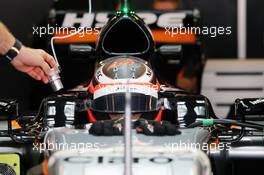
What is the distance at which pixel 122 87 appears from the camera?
3.55 meters

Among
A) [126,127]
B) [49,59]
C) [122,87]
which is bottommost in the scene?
[126,127]

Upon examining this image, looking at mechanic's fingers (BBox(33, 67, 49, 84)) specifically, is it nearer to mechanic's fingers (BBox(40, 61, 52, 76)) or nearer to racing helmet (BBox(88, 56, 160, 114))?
mechanic's fingers (BBox(40, 61, 52, 76))

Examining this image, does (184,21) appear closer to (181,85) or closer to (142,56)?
(181,85)

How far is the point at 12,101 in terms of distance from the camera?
3.70 metres

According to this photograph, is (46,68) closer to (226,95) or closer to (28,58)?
(28,58)

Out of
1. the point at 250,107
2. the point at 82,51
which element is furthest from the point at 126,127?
the point at 82,51

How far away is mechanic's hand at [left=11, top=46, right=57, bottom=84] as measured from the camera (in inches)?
133

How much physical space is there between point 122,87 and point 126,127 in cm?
94

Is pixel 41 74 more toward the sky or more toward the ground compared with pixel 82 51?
more toward the ground

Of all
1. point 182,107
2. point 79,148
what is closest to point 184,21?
point 182,107

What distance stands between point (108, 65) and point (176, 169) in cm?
103

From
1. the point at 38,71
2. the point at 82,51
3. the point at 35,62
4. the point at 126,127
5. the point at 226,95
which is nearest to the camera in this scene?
the point at 126,127

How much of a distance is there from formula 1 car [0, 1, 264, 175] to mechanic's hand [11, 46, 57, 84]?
24 centimetres

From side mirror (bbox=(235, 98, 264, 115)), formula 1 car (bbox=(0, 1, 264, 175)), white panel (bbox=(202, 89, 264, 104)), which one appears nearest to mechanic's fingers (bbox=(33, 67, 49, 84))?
formula 1 car (bbox=(0, 1, 264, 175))
